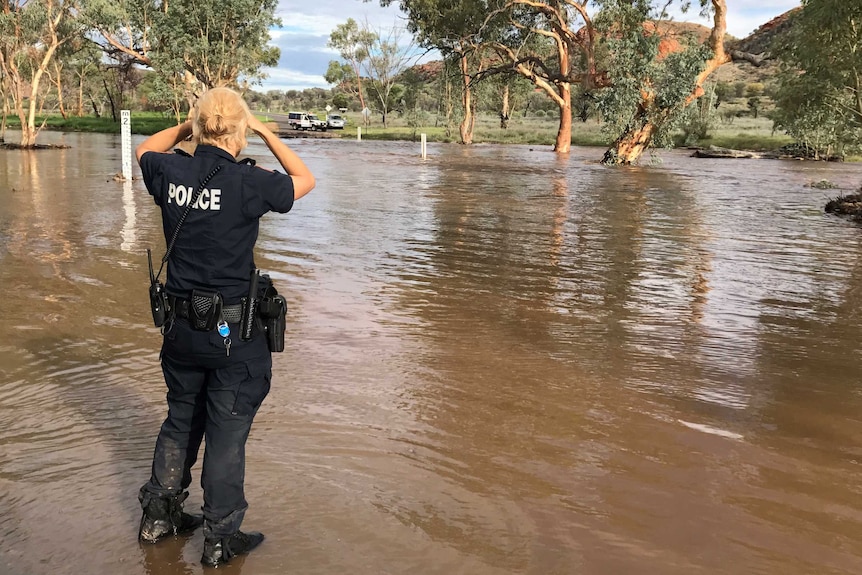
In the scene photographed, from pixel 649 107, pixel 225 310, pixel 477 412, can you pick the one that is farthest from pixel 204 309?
pixel 649 107

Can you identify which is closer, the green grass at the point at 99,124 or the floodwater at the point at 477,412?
the floodwater at the point at 477,412

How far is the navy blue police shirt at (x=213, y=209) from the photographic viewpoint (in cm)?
306

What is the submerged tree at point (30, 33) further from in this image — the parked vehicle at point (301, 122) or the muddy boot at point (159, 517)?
the muddy boot at point (159, 517)

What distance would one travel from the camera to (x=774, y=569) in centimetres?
327

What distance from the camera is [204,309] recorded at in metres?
3.07

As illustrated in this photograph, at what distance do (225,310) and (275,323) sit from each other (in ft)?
0.69

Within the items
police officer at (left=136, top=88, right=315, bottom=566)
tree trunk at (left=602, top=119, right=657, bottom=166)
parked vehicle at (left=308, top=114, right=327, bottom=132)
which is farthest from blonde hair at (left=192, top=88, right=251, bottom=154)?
parked vehicle at (left=308, top=114, right=327, bottom=132)

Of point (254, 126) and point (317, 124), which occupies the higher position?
point (317, 124)

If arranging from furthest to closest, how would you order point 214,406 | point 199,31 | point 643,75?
point 199,31 < point 643,75 < point 214,406

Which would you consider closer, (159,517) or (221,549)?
(221,549)

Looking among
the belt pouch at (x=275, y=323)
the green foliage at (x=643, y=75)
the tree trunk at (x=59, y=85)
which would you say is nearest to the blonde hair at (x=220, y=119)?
the belt pouch at (x=275, y=323)

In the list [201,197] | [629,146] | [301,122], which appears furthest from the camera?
[301,122]

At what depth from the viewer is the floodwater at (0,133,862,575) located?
11.2ft

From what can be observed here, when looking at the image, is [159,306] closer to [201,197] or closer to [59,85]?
[201,197]
